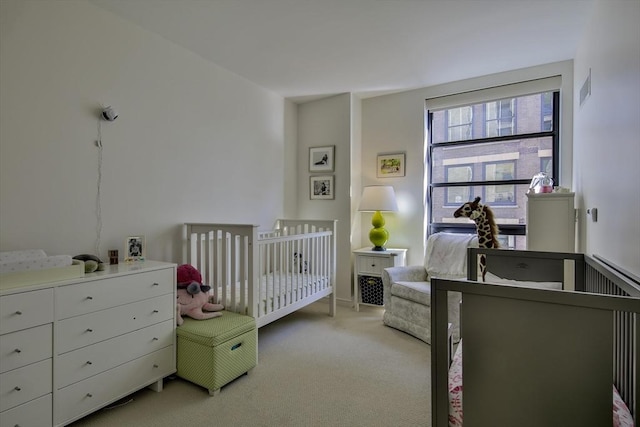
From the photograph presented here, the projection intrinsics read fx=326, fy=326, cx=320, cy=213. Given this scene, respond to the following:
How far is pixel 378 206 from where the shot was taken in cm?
355

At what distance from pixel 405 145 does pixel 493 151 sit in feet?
2.95

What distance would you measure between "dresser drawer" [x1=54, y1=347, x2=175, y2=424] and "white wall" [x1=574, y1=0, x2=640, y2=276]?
2414 mm

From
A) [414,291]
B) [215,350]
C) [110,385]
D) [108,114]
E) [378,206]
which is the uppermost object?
[108,114]

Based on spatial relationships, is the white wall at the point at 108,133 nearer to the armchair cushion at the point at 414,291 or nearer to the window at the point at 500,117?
the armchair cushion at the point at 414,291

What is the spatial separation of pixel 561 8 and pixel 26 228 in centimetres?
351

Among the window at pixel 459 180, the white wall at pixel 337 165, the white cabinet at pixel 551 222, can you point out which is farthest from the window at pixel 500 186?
the white wall at pixel 337 165

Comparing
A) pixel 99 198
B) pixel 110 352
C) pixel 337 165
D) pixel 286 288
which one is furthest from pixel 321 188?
pixel 110 352

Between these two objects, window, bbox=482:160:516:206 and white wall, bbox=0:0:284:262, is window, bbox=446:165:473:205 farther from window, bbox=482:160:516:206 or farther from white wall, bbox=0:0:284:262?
white wall, bbox=0:0:284:262

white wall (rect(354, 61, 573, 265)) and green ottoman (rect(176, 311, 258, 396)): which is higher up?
white wall (rect(354, 61, 573, 265))

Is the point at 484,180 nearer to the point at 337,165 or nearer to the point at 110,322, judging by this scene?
the point at 337,165

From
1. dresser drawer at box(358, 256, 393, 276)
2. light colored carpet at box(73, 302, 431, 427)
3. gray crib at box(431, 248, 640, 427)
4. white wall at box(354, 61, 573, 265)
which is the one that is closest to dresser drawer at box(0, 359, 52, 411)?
light colored carpet at box(73, 302, 431, 427)

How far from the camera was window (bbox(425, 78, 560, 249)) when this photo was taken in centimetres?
311

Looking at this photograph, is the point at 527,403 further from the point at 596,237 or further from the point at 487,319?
the point at 596,237

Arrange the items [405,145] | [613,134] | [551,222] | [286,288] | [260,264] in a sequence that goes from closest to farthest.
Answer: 1. [613,134]
2. [260,264]
3. [551,222]
4. [286,288]
5. [405,145]
